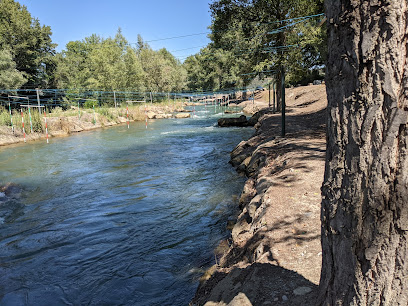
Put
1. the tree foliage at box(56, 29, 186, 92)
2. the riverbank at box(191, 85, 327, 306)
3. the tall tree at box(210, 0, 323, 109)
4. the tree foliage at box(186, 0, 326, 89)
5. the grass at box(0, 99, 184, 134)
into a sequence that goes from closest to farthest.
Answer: the riverbank at box(191, 85, 327, 306) < the tree foliage at box(186, 0, 326, 89) < the tall tree at box(210, 0, 323, 109) < the grass at box(0, 99, 184, 134) < the tree foliage at box(56, 29, 186, 92)

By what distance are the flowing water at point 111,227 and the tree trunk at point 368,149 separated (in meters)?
2.67

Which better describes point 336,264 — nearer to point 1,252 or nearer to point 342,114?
point 342,114

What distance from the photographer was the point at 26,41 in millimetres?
28781

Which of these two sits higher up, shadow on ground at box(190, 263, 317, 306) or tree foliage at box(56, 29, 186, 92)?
tree foliage at box(56, 29, 186, 92)

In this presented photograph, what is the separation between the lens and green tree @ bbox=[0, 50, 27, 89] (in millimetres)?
24312

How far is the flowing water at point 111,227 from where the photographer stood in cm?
418

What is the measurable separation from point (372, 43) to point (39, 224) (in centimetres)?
677

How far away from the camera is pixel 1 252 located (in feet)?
17.4

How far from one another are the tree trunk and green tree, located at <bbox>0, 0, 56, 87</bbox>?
32079 mm

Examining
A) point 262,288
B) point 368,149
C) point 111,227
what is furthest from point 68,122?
point 368,149

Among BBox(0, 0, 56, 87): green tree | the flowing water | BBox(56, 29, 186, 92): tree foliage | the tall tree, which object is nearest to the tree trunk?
the flowing water

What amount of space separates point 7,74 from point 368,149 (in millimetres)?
28847

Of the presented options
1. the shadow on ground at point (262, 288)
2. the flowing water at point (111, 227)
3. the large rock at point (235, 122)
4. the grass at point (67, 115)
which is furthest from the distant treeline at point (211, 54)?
the shadow on ground at point (262, 288)

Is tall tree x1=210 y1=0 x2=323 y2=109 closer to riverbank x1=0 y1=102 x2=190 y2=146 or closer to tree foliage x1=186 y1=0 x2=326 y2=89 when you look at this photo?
tree foliage x1=186 y1=0 x2=326 y2=89
